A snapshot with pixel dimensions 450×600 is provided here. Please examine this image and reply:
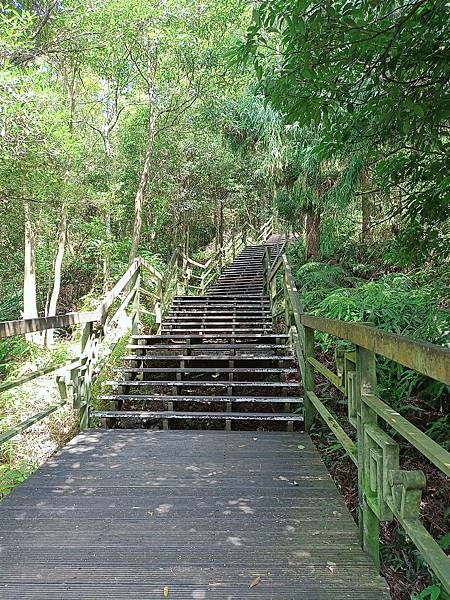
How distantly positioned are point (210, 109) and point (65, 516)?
10609 millimetres

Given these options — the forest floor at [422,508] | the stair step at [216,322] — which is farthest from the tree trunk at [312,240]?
the forest floor at [422,508]

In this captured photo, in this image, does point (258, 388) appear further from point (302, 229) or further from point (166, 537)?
point (302, 229)

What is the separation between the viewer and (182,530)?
2.00m

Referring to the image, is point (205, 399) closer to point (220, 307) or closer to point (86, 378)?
point (86, 378)

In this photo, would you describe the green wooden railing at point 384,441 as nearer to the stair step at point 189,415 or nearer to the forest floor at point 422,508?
the forest floor at point 422,508

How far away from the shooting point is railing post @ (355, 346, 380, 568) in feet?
5.65

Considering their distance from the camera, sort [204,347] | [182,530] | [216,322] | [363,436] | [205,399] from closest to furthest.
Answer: [363,436] < [182,530] < [205,399] < [204,347] < [216,322]

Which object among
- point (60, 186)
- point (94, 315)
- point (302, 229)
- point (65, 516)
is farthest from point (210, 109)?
point (65, 516)

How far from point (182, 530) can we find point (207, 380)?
280 centimetres

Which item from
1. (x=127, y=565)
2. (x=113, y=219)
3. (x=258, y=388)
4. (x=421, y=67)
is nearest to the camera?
(x=127, y=565)

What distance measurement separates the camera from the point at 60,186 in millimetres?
8406

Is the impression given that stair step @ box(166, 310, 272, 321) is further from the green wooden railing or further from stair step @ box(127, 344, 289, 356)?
the green wooden railing

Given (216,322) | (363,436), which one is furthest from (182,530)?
(216,322)

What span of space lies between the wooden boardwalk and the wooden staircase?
831 mm
